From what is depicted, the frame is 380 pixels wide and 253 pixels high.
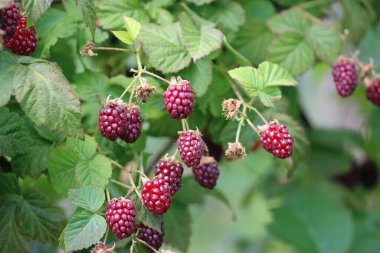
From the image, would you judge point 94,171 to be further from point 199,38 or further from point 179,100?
point 199,38

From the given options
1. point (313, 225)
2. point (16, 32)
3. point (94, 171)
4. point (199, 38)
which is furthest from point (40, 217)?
point (313, 225)

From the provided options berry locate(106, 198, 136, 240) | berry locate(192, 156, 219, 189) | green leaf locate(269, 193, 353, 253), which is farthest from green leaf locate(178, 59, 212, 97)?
green leaf locate(269, 193, 353, 253)

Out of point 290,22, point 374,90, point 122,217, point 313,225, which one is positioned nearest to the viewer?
point 122,217

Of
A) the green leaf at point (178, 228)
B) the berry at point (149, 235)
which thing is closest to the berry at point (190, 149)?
the berry at point (149, 235)

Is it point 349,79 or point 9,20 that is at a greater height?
point 9,20

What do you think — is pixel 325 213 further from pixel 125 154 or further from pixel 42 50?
pixel 42 50

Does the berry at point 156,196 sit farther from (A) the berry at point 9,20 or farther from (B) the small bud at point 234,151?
(A) the berry at point 9,20

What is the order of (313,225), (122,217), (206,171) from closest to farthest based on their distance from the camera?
(122,217)
(206,171)
(313,225)
